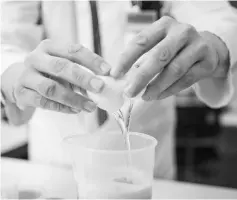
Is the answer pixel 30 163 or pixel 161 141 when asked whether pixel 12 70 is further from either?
pixel 161 141

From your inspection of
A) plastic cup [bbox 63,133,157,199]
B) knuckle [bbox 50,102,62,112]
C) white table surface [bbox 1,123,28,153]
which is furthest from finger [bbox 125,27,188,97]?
white table surface [bbox 1,123,28,153]

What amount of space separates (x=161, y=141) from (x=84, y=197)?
24.9 inches

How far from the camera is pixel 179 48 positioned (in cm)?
74

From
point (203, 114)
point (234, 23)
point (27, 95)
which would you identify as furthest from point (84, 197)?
point (203, 114)

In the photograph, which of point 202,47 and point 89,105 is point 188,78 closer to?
point 202,47

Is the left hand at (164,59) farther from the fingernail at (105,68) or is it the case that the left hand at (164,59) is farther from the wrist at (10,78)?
the wrist at (10,78)

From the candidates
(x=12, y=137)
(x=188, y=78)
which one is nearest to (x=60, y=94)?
(x=188, y=78)

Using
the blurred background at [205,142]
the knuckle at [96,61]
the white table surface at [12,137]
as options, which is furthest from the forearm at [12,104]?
the blurred background at [205,142]

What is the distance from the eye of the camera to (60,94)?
2.57 feet

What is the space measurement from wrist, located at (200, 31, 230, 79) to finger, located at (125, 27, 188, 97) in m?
0.16

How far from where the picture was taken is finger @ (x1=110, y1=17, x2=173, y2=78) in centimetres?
70

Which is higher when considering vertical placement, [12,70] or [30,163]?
[12,70]

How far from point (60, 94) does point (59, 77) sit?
0.11 feet

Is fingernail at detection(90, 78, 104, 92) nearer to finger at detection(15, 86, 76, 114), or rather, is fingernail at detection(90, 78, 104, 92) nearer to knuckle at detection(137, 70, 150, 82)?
knuckle at detection(137, 70, 150, 82)
